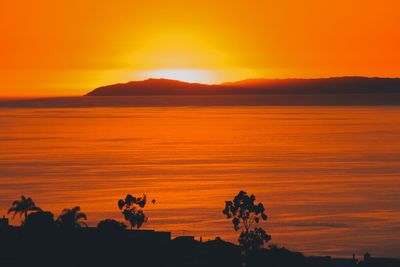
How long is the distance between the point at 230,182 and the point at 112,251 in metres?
61.8

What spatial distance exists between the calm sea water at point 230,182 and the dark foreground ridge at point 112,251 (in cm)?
2041

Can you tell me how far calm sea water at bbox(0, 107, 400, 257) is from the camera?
86188mm

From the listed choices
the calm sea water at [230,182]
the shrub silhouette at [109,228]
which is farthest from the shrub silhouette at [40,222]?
the calm sea water at [230,182]

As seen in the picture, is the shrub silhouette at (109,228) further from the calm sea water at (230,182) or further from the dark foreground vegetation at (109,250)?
the calm sea water at (230,182)

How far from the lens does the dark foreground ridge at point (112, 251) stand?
173 ft

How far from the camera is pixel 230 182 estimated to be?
11494cm

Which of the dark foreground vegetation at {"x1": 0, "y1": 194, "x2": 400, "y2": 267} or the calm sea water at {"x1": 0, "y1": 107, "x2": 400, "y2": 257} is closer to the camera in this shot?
the dark foreground vegetation at {"x1": 0, "y1": 194, "x2": 400, "y2": 267}

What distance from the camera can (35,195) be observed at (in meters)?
104

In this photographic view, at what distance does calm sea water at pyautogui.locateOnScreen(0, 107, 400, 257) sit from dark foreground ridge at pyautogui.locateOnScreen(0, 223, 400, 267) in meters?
20.4

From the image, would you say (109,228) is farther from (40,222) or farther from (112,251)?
(40,222)

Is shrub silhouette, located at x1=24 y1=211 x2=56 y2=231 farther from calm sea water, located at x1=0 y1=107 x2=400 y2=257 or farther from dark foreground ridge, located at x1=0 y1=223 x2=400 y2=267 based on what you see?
calm sea water, located at x1=0 y1=107 x2=400 y2=257

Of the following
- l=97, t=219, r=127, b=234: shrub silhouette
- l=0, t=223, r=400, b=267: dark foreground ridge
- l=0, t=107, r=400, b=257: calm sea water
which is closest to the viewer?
l=0, t=223, r=400, b=267: dark foreground ridge

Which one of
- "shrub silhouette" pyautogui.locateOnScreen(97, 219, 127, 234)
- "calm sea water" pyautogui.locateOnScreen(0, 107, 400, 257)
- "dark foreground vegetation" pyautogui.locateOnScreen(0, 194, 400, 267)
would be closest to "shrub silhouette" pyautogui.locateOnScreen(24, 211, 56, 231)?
"dark foreground vegetation" pyautogui.locateOnScreen(0, 194, 400, 267)

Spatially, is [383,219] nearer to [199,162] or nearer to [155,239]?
[155,239]
